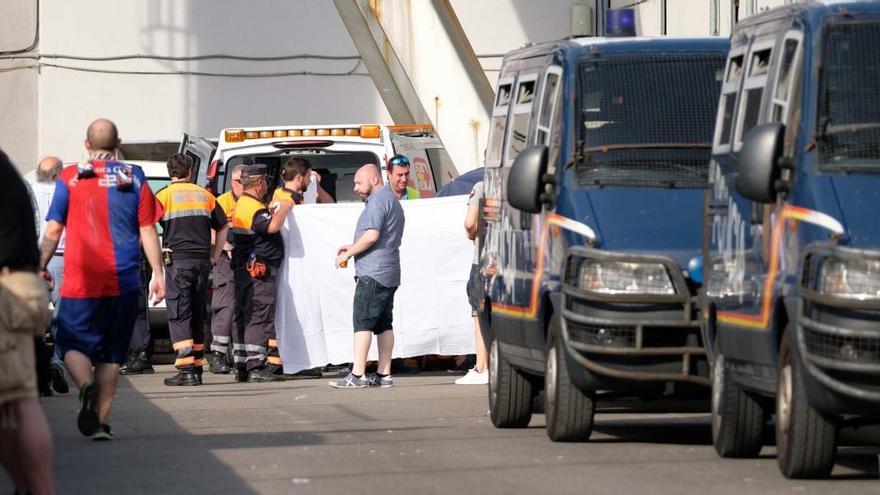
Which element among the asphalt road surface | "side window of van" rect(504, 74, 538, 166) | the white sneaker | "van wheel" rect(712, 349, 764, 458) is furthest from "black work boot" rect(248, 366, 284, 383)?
"van wheel" rect(712, 349, 764, 458)

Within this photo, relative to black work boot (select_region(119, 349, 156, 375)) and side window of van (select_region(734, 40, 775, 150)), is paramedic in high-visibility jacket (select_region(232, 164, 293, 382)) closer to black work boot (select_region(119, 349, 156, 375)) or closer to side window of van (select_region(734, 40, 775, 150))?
black work boot (select_region(119, 349, 156, 375))

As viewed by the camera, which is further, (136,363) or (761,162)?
(136,363)

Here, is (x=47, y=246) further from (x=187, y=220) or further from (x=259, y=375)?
(x=259, y=375)

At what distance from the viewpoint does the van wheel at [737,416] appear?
10609 mm

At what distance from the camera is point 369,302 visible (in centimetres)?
1703

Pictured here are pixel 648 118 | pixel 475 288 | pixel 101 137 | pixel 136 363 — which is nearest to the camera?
pixel 648 118

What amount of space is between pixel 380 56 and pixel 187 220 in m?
7.62

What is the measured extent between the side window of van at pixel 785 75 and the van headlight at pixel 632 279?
116 cm

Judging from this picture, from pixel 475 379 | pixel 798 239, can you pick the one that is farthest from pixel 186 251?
pixel 798 239

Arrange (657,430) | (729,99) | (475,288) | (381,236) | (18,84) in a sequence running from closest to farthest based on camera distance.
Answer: (729,99)
(657,430)
(475,288)
(381,236)
(18,84)

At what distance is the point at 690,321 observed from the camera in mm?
10961

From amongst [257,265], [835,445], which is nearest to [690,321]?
[835,445]

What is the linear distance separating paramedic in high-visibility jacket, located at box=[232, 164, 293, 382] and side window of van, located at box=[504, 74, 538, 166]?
5145mm

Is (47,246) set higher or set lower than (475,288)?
higher
